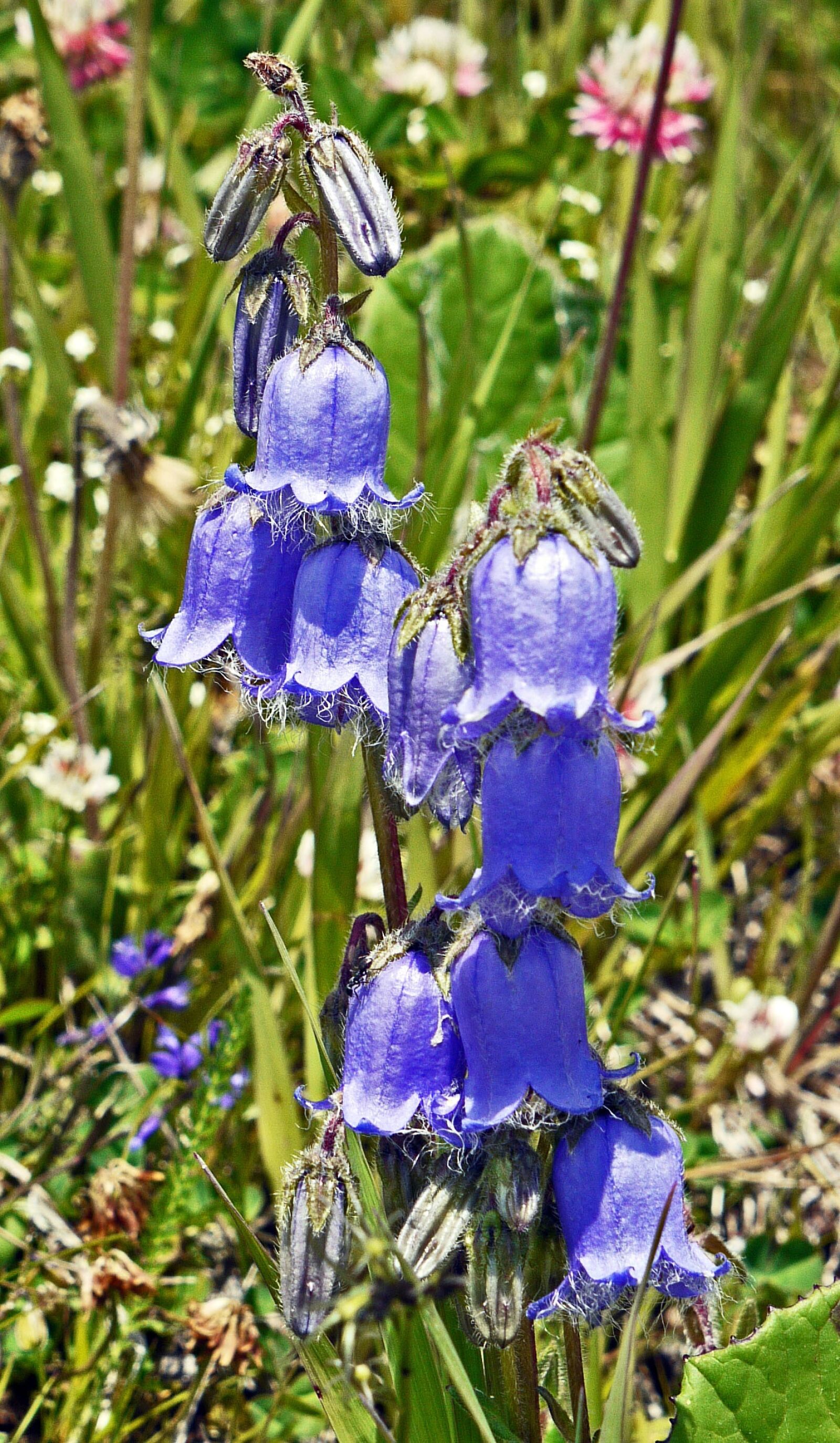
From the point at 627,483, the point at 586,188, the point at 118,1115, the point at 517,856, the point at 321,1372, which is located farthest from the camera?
the point at 586,188

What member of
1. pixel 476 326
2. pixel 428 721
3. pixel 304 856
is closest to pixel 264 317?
pixel 428 721

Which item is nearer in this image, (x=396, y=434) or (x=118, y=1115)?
(x=118, y=1115)

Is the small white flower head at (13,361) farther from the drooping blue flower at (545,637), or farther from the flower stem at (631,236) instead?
the drooping blue flower at (545,637)

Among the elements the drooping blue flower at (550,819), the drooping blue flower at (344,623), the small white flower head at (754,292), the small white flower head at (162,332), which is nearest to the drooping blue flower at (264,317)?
the drooping blue flower at (344,623)

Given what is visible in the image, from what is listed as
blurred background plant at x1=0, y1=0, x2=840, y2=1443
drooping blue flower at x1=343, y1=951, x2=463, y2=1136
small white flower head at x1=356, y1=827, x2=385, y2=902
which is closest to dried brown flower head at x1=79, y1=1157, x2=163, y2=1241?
blurred background plant at x1=0, y1=0, x2=840, y2=1443

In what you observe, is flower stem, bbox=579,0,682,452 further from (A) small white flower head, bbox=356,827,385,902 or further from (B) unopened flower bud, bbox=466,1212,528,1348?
(B) unopened flower bud, bbox=466,1212,528,1348

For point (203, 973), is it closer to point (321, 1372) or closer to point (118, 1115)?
point (118, 1115)

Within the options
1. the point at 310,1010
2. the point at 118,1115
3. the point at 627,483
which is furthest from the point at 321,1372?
the point at 627,483
